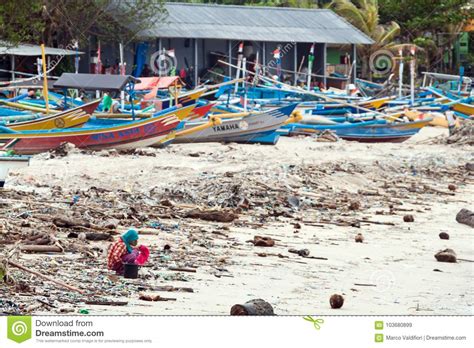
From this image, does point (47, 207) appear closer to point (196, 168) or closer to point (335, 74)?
point (196, 168)

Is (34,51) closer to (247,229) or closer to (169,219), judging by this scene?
(169,219)

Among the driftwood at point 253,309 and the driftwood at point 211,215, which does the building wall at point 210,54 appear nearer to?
the driftwood at point 211,215

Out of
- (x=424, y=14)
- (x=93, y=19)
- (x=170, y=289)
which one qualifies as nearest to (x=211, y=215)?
(x=170, y=289)

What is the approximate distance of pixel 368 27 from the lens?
49.1 metres

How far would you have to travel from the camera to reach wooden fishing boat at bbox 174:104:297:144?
24422 mm

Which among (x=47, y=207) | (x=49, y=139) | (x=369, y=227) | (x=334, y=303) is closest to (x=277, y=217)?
(x=369, y=227)

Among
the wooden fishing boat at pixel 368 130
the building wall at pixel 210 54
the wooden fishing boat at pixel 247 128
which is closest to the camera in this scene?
the wooden fishing boat at pixel 247 128

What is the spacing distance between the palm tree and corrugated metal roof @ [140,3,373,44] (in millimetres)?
2291

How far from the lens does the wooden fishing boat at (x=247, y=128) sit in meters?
24.4

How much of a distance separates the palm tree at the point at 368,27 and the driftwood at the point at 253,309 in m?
41.7

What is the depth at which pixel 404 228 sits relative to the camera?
13648 mm

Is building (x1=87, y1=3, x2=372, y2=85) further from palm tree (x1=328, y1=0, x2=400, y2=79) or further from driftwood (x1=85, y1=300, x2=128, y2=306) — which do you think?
driftwood (x1=85, y1=300, x2=128, y2=306)

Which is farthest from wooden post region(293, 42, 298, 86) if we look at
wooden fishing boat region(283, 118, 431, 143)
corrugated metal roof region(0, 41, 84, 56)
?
wooden fishing boat region(283, 118, 431, 143)

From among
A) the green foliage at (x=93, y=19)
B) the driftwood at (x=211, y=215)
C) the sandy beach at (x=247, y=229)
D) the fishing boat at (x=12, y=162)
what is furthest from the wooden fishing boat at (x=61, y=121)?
the green foliage at (x=93, y=19)
